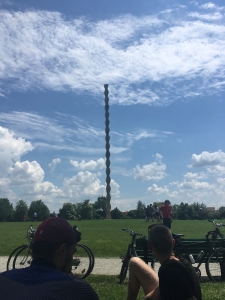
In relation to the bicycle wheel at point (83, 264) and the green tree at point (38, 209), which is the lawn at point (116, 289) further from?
the green tree at point (38, 209)

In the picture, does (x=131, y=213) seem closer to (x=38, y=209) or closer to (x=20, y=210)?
(x=38, y=209)

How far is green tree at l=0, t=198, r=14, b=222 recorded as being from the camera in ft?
339

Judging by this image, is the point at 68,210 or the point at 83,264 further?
the point at 68,210

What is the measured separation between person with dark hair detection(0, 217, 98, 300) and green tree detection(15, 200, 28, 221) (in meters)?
103

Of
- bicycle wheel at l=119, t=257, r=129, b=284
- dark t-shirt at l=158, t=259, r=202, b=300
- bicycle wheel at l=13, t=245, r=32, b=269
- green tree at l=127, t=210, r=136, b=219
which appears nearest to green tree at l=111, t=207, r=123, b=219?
green tree at l=127, t=210, r=136, b=219

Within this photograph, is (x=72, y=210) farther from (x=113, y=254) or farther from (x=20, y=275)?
(x=20, y=275)

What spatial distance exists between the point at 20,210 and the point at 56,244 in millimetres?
108362

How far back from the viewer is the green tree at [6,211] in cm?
10344

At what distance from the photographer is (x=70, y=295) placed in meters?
2.37

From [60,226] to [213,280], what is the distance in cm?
753

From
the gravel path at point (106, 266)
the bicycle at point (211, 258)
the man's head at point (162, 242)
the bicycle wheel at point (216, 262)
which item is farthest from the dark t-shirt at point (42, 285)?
the gravel path at point (106, 266)

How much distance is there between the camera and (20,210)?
10725 centimetres

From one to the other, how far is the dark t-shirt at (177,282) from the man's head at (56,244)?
1.25 metres

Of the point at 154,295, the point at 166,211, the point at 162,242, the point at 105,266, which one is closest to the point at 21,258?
the point at 105,266
